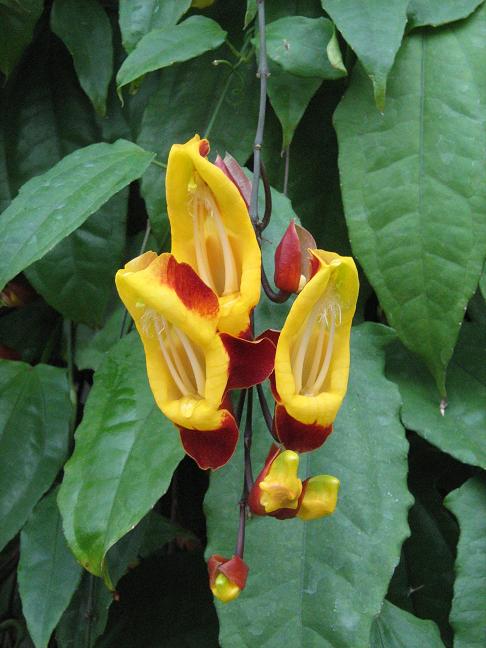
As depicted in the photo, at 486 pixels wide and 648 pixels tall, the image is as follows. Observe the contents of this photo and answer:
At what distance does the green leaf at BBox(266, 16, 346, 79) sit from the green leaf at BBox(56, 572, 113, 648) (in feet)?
1.67

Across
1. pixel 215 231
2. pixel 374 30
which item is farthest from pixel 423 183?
pixel 215 231

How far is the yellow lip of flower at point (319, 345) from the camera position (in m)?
0.47

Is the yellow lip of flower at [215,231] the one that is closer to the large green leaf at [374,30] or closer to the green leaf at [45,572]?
the large green leaf at [374,30]

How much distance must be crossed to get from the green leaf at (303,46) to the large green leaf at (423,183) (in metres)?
0.05

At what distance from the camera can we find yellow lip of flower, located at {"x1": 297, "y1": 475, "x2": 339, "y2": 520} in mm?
483

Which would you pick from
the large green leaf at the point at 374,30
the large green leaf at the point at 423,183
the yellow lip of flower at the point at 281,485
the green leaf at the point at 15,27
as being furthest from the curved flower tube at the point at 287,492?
the green leaf at the point at 15,27

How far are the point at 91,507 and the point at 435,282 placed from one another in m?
0.33

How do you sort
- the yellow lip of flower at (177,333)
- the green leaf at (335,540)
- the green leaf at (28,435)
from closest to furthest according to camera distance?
the yellow lip of flower at (177,333), the green leaf at (335,540), the green leaf at (28,435)

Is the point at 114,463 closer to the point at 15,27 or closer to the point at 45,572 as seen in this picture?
the point at 45,572

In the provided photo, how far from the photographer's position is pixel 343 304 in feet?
1.62

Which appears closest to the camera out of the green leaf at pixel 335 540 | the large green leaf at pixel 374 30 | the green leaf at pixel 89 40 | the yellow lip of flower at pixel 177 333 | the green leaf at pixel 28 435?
the yellow lip of flower at pixel 177 333

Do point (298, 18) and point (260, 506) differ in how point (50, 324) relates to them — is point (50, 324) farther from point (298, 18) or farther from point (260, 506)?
point (260, 506)

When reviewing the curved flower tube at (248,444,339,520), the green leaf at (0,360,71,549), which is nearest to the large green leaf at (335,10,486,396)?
the curved flower tube at (248,444,339,520)

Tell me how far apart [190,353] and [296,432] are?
79 millimetres
